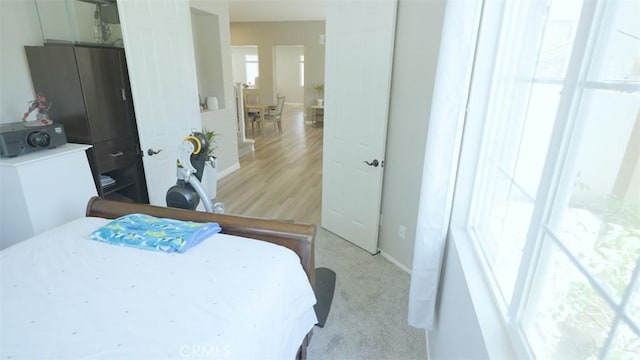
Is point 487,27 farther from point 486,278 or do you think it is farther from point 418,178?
point 418,178

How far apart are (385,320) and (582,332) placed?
162 centimetres

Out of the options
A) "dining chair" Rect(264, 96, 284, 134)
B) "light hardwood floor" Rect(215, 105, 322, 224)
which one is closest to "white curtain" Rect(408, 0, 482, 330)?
"light hardwood floor" Rect(215, 105, 322, 224)

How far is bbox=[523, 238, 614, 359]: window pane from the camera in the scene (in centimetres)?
63

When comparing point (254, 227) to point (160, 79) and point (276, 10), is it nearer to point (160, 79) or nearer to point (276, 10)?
point (160, 79)

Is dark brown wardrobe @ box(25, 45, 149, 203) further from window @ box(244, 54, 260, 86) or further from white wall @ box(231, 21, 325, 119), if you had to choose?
window @ box(244, 54, 260, 86)

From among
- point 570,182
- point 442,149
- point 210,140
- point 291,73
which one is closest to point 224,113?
point 210,140

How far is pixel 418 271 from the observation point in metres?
1.69

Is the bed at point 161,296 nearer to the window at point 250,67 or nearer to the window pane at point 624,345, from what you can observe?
the window pane at point 624,345

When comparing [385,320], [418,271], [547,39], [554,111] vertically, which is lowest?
[385,320]

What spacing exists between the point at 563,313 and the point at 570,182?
306 mm

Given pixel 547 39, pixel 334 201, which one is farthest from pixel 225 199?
pixel 547 39

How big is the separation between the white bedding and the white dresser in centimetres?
71

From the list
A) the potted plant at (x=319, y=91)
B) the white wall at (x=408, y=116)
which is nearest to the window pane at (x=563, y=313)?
the white wall at (x=408, y=116)

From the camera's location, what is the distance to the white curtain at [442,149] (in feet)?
Answer: 4.33
